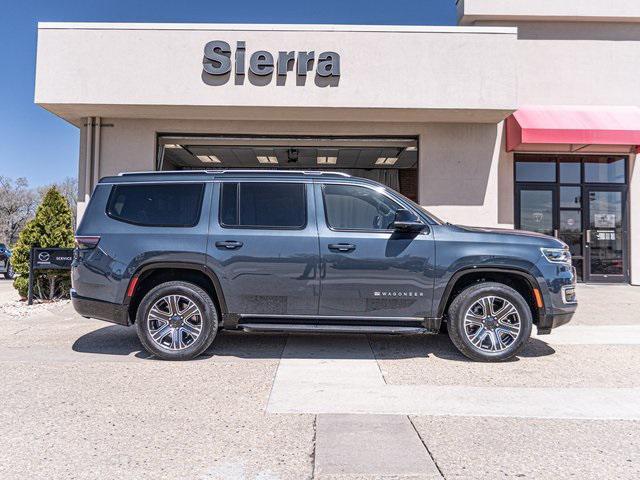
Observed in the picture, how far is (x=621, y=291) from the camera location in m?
10.8

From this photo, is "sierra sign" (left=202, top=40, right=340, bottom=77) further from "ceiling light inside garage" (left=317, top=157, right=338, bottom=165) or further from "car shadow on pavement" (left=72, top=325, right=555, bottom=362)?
"car shadow on pavement" (left=72, top=325, right=555, bottom=362)

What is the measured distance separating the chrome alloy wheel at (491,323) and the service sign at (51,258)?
24.5 ft

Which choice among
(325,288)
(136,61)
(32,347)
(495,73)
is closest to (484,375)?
(325,288)

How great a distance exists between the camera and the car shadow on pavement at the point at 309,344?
18.4ft

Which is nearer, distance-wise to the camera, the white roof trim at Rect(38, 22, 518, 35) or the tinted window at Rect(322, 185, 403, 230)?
the tinted window at Rect(322, 185, 403, 230)

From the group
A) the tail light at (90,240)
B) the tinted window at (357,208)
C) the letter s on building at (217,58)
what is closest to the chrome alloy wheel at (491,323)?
the tinted window at (357,208)

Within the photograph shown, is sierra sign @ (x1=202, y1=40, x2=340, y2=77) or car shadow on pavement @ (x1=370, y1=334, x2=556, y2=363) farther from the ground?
sierra sign @ (x1=202, y1=40, x2=340, y2=77)

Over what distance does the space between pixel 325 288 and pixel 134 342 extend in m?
2.85

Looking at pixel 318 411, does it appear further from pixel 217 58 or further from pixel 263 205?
pixel 217 58

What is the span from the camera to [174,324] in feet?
17.5

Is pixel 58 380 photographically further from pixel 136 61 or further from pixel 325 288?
pixel 136 61

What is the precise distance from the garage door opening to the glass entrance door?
15.8 feet

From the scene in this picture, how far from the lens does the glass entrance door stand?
12.0 m

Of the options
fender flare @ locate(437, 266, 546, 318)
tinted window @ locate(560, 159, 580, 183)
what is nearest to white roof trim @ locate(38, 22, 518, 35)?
tinted window @ locate(560, 159, 580, 183)
